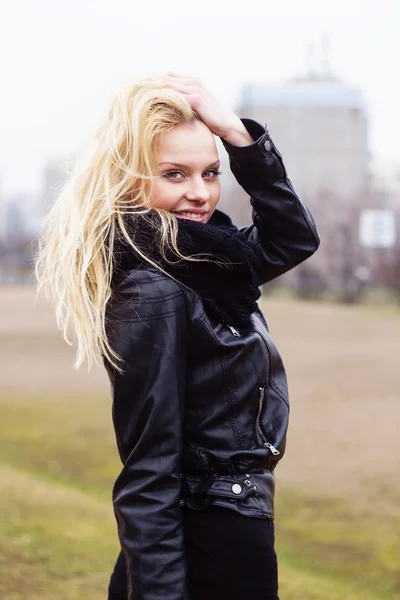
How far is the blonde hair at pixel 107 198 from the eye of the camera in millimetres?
1803

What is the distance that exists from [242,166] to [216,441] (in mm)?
620

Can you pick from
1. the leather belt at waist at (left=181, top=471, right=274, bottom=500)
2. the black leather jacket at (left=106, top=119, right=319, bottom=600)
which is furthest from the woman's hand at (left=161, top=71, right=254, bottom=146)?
the leather belt at waist at (left=181, top=471, right=274, bottom=500)

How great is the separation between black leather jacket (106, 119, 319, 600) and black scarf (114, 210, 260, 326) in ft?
0.11

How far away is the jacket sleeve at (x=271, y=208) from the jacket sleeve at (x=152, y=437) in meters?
0.40

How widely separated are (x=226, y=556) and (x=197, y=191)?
28.9 inches

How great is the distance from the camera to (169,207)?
6.25 feet

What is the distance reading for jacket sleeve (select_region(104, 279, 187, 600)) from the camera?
1.70 m

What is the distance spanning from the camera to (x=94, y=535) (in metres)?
5.58

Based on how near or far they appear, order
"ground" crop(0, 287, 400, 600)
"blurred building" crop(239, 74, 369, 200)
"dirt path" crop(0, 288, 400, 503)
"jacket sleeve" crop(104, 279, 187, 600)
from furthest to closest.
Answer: "blurred building" crop(239, 74, 369, 200)
"dirt path" crop(0, 288, 400, 503)
"ground" crop(0, 287, 400, 600)
"jacket sleeve" crop(104, 279, 187, 600)

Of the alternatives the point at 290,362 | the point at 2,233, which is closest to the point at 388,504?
the point at 290,362

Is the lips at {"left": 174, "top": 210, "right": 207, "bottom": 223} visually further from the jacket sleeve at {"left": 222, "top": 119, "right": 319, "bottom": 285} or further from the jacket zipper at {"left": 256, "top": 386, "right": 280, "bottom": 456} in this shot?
the jacket zipper at {"left": 256, "top": 386, "right": 280, "bottom": 456}

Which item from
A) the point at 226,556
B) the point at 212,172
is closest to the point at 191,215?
the point at 212,172

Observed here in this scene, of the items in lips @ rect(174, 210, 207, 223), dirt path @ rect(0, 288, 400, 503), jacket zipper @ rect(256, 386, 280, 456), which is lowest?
dirt path @ rect(0, 288, 400, 503)

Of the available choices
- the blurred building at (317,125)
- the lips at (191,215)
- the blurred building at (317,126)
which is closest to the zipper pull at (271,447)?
the lips at (191,215)
